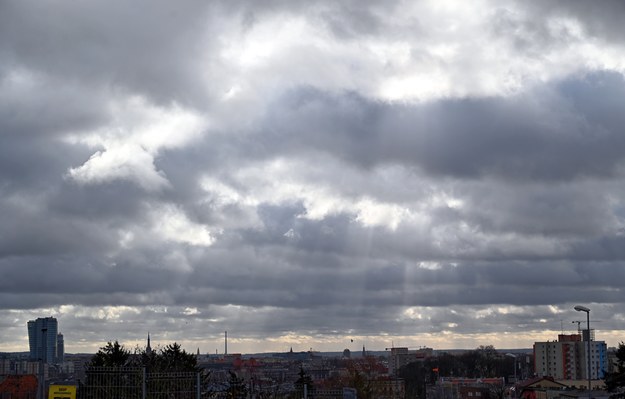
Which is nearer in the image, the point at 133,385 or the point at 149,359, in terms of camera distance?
the point at 133,385


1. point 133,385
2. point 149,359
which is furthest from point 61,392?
point 149,359

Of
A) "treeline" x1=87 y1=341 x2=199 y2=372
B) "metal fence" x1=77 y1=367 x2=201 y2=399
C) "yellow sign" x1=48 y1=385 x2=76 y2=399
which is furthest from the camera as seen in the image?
"treeline" x1=87 y1=341 x2=199 y2=372

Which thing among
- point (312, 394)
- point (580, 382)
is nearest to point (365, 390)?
point (312, 394)

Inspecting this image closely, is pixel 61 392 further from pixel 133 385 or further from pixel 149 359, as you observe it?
pixel 149 359

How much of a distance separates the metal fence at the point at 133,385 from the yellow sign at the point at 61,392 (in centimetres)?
97

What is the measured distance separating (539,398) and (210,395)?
288ft

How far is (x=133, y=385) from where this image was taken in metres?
33.7

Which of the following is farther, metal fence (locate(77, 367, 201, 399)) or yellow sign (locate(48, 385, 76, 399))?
metal fence (locate(77, 367, 201, 399))

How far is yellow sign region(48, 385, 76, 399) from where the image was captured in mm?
30125

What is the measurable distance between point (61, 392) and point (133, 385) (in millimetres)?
3875

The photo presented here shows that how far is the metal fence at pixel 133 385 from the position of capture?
3151cm

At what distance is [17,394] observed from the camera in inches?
1352

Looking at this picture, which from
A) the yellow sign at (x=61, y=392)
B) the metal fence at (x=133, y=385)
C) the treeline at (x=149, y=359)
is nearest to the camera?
the yellow sign at (x=61, y=392)

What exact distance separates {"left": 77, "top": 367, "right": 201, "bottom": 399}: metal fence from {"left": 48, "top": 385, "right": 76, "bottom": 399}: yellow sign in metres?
0.97
